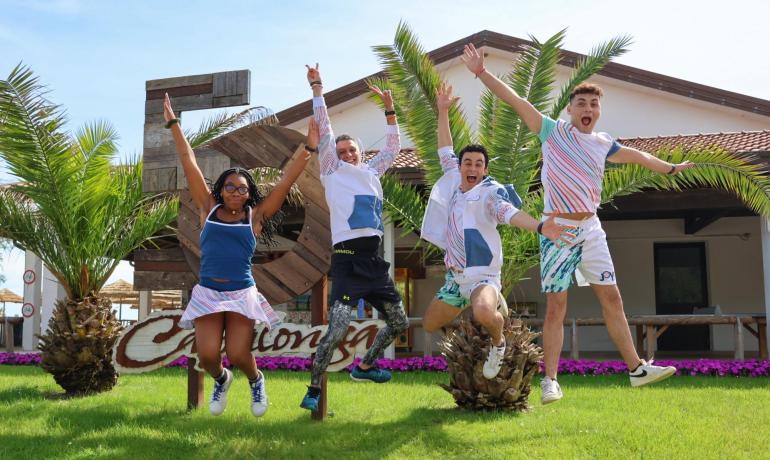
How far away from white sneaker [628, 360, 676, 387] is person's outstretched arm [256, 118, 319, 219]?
2799mm

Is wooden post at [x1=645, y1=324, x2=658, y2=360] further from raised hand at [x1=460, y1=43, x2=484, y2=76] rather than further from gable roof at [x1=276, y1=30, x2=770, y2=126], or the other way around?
raised hand at [x1=460, y1=43, x2=484, y2=76]

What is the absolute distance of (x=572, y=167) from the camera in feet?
15.9

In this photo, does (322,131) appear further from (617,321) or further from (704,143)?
(704,143)

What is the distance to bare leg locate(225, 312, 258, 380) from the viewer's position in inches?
203

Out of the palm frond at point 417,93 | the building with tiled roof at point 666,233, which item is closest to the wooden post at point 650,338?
the building with tiled roof at point 666,233

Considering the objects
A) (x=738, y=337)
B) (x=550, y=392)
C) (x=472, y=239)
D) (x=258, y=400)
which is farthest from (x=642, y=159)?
(x=738, y=337)

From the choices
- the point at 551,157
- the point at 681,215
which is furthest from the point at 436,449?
the point at 681,215

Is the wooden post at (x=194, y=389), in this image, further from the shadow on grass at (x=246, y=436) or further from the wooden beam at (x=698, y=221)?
the wooden beam at (x=698, y=221)

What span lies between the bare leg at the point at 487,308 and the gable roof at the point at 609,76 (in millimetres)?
9606

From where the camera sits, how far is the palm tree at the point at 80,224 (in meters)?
8.45

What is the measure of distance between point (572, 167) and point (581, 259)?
0.64 m

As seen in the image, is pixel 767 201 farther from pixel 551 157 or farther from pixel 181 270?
pixel 181 270

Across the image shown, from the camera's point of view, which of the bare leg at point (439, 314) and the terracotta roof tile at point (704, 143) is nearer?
the bare leg at point (439, 314)

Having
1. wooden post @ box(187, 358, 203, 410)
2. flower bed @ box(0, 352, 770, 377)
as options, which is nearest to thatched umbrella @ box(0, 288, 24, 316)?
flower bed @ box(0, 352, 770, 377)
